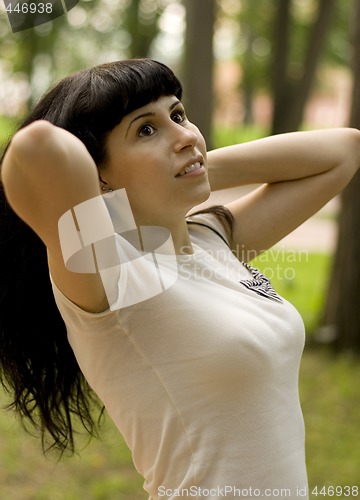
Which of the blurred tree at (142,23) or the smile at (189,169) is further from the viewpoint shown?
the blurred tree at (142,23)

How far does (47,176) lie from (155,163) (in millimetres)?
366

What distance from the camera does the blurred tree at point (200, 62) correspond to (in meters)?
6.91

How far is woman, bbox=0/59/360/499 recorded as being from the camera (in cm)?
133

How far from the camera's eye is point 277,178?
1.83 m

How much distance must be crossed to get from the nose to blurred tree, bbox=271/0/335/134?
492 inches

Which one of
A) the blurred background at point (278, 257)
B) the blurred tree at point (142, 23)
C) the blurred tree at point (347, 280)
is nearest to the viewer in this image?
the blurred background at point (278, 257)

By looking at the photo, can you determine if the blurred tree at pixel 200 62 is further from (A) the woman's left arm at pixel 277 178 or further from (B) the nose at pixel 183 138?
(B) the nose at pixel 183 138

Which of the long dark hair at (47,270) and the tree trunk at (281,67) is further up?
the long dark hair at (47,270)

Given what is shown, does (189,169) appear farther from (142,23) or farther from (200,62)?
(142,23)

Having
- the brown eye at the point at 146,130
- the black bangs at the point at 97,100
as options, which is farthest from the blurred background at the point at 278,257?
the brown eye at the point at 146,130

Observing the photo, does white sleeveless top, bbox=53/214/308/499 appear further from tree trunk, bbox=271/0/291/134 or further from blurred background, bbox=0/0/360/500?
tree trunk, bbox=271/0/291/134

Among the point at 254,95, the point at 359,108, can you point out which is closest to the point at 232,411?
the point at 359,108

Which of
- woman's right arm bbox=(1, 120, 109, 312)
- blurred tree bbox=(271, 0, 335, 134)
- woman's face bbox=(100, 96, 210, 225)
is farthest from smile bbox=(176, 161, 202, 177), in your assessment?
blurred tree bbox=(271, 0, 335, 134)

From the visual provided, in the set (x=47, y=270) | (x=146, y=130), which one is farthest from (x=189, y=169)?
(x=47, y=270)
